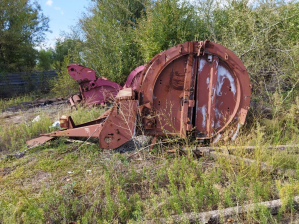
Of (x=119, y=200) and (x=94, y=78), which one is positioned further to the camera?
(x=94, y=78)

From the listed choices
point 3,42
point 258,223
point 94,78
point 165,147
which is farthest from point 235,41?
point 3,42

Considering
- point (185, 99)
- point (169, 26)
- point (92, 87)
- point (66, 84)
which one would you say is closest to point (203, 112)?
point (185, 99)

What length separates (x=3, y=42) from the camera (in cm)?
1426

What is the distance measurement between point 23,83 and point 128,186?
1341 cm

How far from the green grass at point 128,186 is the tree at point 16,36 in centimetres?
1303

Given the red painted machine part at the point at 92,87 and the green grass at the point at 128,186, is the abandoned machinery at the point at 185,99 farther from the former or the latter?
the red painted machine part at the point at 92,87

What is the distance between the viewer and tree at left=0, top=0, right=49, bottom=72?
14570 mm

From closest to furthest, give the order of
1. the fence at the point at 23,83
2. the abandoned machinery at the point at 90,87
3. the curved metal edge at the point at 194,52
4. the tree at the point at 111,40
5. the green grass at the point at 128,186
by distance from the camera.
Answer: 1. the green grass at the point at 128,186
2. the curved metal edge at the point at 194,52
3. the abandoned machinery at the point at 90,87
4. the tree at the point at 111,40
5. the fence at the point at 23,83

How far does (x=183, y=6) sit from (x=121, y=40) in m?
3.11

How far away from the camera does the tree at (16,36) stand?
14.6 meters

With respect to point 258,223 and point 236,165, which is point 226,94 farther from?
point 258,223

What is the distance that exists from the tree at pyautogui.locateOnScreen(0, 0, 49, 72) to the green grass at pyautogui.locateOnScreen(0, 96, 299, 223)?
13026 mm

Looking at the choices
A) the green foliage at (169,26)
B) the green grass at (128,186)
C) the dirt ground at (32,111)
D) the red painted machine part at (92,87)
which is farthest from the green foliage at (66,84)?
the green grass at (128,186)

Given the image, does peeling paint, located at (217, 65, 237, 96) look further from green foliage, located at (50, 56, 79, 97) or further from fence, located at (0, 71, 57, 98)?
fence, located at (0, 71, 57, 98)
